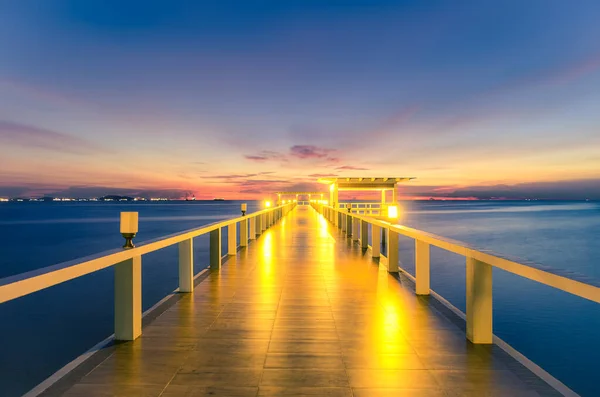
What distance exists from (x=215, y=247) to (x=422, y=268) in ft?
12.8

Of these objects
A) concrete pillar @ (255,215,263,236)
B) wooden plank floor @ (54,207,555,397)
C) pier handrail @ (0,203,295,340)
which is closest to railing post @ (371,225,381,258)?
wooden plank floor @ (54,207,555,397)

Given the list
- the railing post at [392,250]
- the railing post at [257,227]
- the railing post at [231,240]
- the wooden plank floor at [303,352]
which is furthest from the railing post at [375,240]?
the railing post at [257,227]

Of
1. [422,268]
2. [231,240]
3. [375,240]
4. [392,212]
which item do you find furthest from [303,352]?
[392,212]

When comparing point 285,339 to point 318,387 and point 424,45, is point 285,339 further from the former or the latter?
point 424,45

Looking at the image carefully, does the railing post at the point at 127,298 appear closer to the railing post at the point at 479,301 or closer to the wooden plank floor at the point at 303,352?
the wooden plank floor at the point at 303,352

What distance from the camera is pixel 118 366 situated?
9.77ft

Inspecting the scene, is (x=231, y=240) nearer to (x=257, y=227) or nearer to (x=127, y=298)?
(x=257, y=227)

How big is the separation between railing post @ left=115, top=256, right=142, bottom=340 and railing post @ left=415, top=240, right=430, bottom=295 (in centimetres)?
366

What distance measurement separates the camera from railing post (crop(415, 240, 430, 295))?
5.04 metres

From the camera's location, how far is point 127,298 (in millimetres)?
3457

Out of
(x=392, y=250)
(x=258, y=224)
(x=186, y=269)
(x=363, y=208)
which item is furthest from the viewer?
(x=363, y=208)

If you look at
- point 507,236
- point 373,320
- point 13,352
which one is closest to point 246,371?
point 373,320

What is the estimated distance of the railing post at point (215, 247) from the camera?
22.6 ft

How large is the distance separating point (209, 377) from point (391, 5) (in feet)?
51.0
